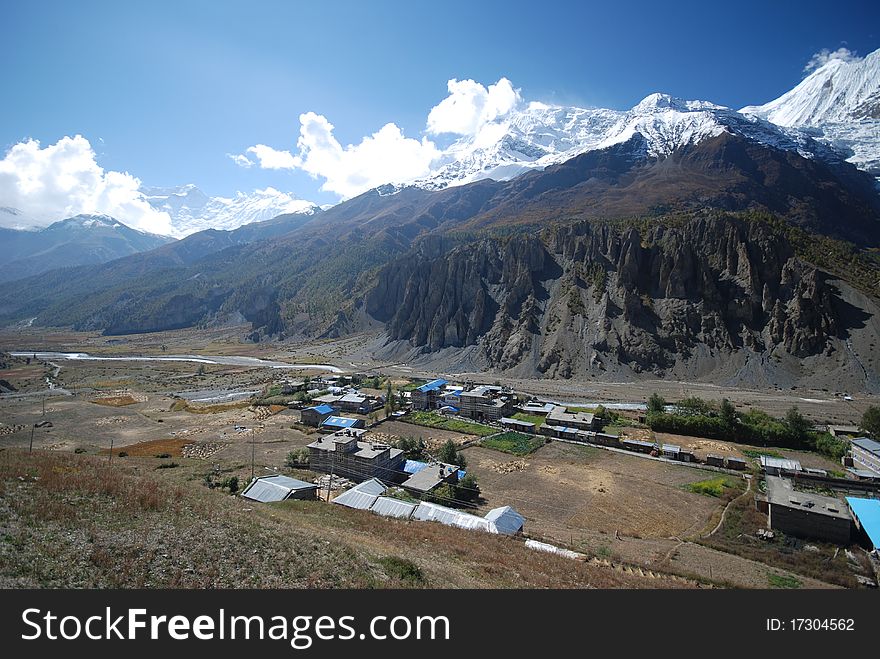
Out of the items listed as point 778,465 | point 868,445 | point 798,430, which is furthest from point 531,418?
point 868,445

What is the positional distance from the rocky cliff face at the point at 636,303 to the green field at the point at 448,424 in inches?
1451

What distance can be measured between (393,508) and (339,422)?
1148 inches

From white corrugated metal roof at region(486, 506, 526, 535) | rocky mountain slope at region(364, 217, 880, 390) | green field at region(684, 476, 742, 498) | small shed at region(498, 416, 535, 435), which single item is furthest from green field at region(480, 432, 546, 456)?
rocky mountain slope at region(364, 217, 880, 390)

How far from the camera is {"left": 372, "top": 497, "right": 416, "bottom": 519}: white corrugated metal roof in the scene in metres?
29.1

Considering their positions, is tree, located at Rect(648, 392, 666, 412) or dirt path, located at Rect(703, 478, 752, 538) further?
tree, located at Rect(648, 392, 666, 412)

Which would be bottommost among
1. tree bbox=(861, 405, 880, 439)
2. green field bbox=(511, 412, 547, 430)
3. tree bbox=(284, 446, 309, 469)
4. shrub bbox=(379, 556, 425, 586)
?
tree bbox=(284, 446, 309, 469)

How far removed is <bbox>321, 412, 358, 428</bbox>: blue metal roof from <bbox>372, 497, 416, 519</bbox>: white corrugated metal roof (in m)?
26.3

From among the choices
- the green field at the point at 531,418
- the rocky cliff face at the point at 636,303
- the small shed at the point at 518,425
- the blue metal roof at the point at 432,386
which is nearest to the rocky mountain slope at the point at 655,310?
the rocky cliff face at the point at 636,303

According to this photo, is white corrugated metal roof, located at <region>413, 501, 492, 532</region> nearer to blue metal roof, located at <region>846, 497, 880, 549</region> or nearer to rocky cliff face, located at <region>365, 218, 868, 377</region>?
blue metal roof, located at <region>846, 497, 880, 549</region>

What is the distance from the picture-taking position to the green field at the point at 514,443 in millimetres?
48353

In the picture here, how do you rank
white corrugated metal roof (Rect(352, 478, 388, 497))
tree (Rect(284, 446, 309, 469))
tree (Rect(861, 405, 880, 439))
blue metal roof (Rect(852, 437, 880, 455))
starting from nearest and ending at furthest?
white corrugated metal roof (Rect(352, 478, 388, 497))
blue metal roof (Rect(852, 437, 880, 455))
tree (Rect(284, 446, 309, 469))
tree (Rect(861, 405, 880, 439))

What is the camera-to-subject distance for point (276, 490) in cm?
3072

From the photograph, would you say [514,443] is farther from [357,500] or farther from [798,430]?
[798,430]
